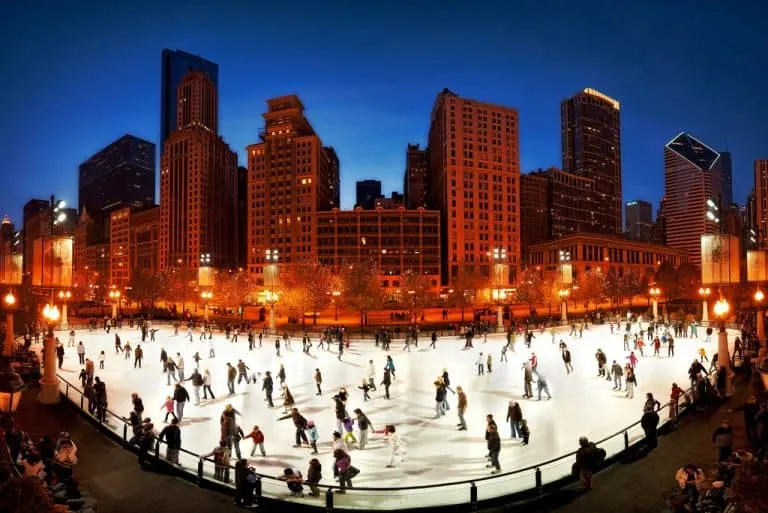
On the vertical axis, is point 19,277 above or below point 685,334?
above

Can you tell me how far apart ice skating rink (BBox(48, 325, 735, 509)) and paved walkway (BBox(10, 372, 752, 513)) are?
103 centimetres

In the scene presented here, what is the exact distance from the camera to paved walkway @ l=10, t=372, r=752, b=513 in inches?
369

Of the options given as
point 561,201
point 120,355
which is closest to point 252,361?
point 120,355

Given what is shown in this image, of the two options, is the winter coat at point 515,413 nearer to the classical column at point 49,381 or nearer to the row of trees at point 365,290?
the classical column at point 49,381

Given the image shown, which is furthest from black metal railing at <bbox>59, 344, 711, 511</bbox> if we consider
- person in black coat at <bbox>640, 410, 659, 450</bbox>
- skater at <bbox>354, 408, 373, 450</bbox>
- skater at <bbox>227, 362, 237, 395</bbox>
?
skater at <bbox>227, 362, 237, 395</bbox>

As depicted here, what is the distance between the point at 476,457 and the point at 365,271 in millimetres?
54469

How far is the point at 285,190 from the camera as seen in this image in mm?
117875

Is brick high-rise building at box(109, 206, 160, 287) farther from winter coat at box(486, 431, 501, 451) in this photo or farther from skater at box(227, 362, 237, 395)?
winter coat at box(486, 431, 501, 451)

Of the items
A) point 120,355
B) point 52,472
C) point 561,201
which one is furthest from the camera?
point 561,201

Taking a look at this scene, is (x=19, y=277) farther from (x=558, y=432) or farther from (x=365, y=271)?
(x=365, y=271)

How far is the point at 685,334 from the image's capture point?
38625mm

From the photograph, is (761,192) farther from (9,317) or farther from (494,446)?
(9,317)

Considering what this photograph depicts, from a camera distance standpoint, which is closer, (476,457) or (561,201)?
(476,457)

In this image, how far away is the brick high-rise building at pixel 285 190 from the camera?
379 ft
